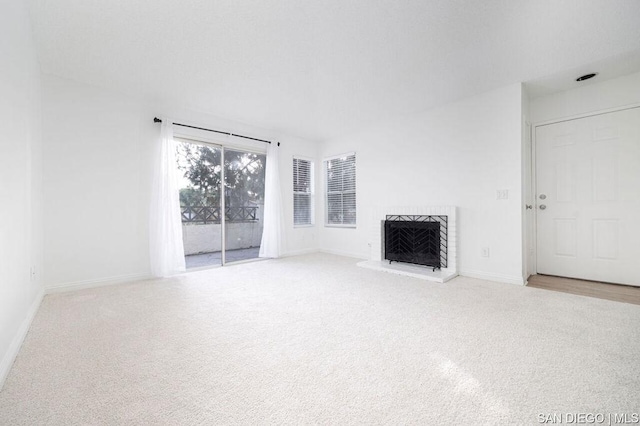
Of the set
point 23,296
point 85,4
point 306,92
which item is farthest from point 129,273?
point 306,92

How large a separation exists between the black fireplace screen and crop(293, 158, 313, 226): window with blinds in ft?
6.28

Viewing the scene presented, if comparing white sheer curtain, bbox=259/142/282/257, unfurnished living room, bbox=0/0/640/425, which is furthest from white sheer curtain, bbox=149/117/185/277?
white sheer curtain, bbox=259/142/282/257

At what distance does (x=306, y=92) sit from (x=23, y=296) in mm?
3384

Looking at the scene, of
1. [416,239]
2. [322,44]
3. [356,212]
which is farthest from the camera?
[356,212]

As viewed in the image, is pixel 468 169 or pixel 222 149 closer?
pixel 468 169

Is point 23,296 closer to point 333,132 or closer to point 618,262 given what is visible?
point 333,132

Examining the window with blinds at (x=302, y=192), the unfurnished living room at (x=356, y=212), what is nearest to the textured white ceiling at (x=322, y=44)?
the unfurnished living room at (x=356, y=212)

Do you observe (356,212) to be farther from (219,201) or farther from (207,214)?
(207,214)

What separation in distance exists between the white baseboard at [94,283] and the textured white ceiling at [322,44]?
94.7 inches

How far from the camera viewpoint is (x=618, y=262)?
3.03 m

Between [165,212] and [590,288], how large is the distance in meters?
5.32

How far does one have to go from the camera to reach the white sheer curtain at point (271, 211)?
4.87 metres

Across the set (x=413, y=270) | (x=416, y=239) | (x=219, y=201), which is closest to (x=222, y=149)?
(x=219, y=201)

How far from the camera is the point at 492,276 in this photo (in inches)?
131
